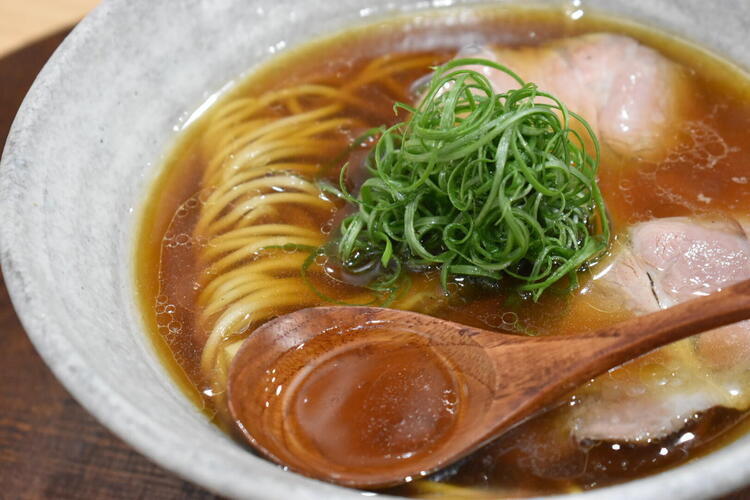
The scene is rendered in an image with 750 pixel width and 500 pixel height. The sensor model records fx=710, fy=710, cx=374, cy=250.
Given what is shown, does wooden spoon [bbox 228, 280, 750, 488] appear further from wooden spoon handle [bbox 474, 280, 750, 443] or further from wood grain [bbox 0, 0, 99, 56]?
wood grain [bbox 0, 0, 99, 56]

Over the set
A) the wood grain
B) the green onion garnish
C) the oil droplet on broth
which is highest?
the wood grain

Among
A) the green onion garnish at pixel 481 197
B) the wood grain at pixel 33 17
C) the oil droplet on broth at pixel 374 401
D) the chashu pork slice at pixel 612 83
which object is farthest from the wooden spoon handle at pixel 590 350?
the wood grain at pixel 33 17

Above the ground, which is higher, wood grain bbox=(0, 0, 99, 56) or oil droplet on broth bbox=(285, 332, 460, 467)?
wood grain bbox=(0, 0, 99, 56)

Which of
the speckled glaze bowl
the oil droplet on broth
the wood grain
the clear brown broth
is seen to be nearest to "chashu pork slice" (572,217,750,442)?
the clear brown broth

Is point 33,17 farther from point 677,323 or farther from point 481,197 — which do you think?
point 677,323

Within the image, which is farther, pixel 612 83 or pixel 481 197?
pixel 612 83

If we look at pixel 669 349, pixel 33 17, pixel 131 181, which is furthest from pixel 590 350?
pixel 33 17

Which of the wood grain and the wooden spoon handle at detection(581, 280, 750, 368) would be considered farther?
the wood grain

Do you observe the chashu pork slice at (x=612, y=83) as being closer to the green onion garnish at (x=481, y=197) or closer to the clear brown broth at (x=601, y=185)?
the clear brown broth at (x=601, y=185)

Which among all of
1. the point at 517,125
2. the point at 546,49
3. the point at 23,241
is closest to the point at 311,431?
the point at 23,241
